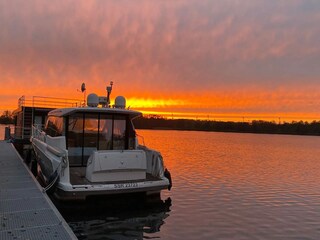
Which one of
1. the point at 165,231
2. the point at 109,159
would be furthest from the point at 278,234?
the point at 109,159

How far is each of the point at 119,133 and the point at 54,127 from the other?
2.58 m

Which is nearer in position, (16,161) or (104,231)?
(104,231)

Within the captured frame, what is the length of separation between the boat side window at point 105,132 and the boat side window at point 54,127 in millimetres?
1428

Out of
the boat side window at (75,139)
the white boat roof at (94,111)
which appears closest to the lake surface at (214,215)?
the boat side window at (75,139)

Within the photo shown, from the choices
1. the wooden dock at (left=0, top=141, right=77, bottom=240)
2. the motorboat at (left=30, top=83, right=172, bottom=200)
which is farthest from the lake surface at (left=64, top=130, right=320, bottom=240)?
the wooden dock at (left=0, top=141, right=77, bottom=240)

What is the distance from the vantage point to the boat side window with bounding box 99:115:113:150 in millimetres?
13078

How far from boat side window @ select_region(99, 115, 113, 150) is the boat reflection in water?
2277 mm

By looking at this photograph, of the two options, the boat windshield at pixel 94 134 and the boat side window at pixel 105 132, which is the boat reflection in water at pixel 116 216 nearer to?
the boat windshield at pixel 94 134

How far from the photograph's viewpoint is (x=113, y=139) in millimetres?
13336

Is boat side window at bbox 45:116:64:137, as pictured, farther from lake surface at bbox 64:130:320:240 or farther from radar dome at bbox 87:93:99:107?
lake surface at bbox 64:130:320:240

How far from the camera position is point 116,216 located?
10.5m

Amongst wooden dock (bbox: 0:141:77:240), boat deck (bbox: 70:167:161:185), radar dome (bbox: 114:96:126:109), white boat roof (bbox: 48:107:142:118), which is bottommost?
wooden dock (bbox: 0:141:77:240)

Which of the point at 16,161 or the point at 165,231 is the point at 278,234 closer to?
the point at 165,231

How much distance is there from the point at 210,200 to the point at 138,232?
5.06 m
